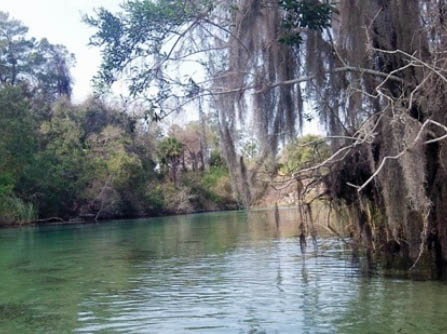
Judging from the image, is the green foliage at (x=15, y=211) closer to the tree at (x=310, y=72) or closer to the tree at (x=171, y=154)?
the tree at (x=171, y=154)

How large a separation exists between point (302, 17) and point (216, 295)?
461 centimetres

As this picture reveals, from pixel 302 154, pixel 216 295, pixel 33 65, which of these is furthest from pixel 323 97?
pixel 33 65

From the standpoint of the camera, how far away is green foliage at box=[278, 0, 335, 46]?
28.8 feet

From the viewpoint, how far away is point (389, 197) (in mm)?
8383

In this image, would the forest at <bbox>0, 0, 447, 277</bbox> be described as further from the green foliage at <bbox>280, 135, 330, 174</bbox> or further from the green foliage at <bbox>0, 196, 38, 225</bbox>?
the green foliage at <bbox>0, 196, 38, 225</bbox>

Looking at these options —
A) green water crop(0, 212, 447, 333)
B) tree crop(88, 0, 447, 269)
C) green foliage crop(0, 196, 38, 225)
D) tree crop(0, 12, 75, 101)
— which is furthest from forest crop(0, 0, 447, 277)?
tree crop(0, 12, 75, 101)

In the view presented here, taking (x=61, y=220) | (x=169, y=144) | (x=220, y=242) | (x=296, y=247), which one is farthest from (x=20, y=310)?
(x=169, y=144)

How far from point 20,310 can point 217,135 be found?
4189 mm

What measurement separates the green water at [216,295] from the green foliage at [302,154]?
6.84 feet

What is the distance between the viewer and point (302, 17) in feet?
29.4

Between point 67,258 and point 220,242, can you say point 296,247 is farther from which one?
point 67,258

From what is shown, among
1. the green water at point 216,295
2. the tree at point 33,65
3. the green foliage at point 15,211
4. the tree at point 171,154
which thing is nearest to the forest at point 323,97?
the green water at point 216,295

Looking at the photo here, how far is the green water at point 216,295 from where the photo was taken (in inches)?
313

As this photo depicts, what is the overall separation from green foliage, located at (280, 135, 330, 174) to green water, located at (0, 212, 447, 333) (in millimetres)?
2085
